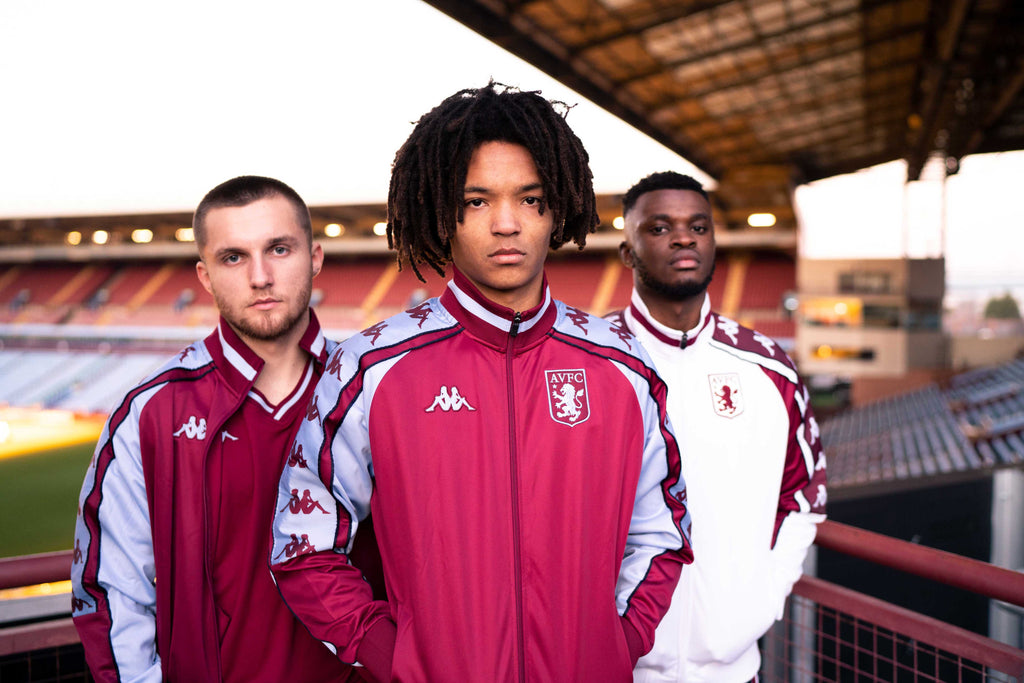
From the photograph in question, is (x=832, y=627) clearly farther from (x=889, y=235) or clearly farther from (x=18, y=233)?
(x=18, y=233)

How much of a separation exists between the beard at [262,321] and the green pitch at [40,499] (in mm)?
8506

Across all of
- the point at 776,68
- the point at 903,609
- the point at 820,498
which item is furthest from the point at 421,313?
the point at 776,68

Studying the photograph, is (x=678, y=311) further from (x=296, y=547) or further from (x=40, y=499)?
(x=40, y=499)

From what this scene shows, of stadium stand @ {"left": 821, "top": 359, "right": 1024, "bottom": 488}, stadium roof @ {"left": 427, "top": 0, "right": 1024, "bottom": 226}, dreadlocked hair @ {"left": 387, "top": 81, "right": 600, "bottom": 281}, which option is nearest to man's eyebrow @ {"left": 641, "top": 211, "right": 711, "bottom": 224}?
dreadlocked hair @ {"left": 387, "top": 81, "right": 600, "bottom": 281}

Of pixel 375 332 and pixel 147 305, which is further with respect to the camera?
pixel 147 305

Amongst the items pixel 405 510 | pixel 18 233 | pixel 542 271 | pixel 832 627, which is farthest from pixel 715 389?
pixel 18 233

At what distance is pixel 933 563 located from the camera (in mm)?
1630

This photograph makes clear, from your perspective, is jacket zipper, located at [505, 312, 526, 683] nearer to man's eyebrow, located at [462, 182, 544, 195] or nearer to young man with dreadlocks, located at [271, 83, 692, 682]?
young man with dreadlocks, located at [271, 83, 692, 682]

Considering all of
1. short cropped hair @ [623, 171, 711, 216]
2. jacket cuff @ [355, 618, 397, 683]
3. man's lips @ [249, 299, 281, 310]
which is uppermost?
short cropped hair @ [623, 171, 711, 216]

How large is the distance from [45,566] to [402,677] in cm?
115

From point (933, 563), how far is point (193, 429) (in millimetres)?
1740

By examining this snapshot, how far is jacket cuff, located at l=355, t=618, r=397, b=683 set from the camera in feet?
3.62

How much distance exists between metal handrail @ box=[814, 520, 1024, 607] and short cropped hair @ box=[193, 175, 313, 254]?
163 centimetres

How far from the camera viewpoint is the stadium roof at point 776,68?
8.70m
